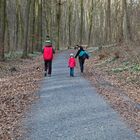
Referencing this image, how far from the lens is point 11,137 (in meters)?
8.62

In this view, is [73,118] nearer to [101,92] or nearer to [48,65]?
[101,92]

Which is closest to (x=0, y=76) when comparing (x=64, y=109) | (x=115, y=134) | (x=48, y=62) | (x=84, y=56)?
(x=48, y=62)

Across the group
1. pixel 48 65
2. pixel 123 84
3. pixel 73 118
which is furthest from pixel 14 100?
pixel 48 65

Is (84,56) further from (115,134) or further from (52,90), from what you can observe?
(115,134)

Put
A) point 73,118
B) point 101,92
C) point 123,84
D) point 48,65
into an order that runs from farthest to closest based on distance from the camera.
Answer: point 48,65 < point 123,84 < point 101,92 < point 73,118

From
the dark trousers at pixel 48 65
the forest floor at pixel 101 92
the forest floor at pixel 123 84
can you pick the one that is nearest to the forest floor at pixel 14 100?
the forest floor at pixel 101 92

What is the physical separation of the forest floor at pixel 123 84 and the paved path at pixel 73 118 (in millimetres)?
353

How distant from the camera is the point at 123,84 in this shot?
56.5 feet

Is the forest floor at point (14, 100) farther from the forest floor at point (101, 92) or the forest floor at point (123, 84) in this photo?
the forest floor at point (123, 84)

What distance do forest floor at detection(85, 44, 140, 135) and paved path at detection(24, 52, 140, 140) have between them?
13.9 inches

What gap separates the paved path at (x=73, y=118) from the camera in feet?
28.6

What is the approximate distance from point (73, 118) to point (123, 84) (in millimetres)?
7183

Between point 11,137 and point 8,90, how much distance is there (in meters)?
7.27

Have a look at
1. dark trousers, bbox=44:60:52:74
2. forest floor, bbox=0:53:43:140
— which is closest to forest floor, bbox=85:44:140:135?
dark trousers, bbox=44:60:52:74
